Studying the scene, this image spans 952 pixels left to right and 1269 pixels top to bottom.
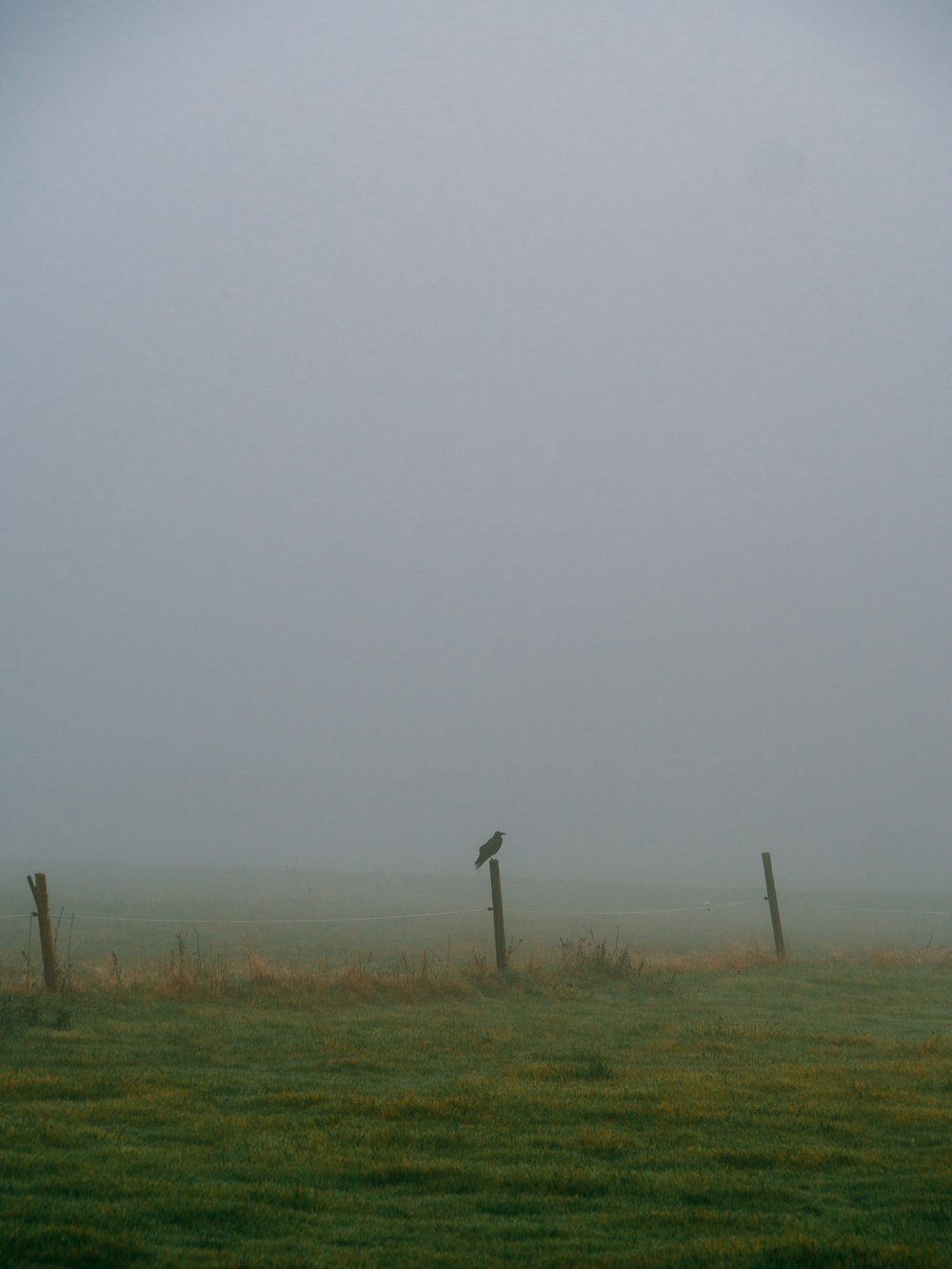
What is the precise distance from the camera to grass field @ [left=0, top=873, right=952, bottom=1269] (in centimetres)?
491

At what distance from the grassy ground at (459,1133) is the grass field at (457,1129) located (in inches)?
1.1

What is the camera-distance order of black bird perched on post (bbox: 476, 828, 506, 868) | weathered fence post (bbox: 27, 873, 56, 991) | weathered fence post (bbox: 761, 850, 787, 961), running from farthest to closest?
weathered fence post (bbox: 761, 850, 787, 961) → black bird perched on post (bbox: 476, 828, 506, 868) → weathered fence post (bbox: 27, 873, 56, 991)

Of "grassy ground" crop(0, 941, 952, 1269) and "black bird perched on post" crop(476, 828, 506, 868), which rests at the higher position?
"black bird perched on post" crop(476, 828, 506, 868)

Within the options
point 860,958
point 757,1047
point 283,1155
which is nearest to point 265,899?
point 860,958

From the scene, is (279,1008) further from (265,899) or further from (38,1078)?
(265,899)

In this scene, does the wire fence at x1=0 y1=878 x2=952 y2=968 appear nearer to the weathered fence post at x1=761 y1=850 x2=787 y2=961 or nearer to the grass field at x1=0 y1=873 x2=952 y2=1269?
the weathered fence post at x1=761 y1=850 x2=787 y2=961

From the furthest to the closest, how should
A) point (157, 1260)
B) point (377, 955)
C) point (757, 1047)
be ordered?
1. point (377, 955)
2. point (757, 1047)
3. point (157, 1260)

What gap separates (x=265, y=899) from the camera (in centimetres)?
4406

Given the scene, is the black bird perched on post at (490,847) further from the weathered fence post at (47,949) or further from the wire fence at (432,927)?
the weathered fence post at (47,949)

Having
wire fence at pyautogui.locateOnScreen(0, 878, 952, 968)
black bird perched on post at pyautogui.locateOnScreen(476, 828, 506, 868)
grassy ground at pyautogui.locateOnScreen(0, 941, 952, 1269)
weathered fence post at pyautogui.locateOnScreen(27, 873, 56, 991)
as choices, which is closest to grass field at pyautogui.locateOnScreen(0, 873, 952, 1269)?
grassy ground at pyautogui.locateOnScreen(0, 941, 952, 1269)

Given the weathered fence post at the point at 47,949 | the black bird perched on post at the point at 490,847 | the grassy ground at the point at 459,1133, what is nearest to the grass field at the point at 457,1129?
the grassy ground at the point at 459,1133

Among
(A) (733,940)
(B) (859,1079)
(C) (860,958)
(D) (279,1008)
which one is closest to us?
(B) (859,1079)

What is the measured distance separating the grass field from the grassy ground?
3 centimetres

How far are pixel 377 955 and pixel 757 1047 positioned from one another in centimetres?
1380
